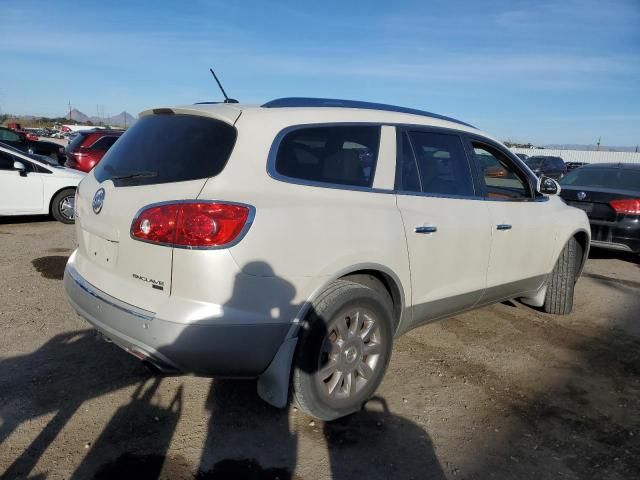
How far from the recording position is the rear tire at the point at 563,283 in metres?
4.87

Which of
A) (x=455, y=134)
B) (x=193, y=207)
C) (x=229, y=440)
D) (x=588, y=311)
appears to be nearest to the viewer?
(x=193, y=207)

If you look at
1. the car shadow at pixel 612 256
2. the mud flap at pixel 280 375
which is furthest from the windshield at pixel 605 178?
the mud flap at pixel 280 375

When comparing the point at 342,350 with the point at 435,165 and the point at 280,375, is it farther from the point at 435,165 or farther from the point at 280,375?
the point at 435,165

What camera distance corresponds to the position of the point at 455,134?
3795 millimetres

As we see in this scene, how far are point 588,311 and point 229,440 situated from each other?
4.14 meters

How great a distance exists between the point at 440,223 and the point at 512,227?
96 cm

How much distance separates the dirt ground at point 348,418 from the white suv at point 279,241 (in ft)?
1.01

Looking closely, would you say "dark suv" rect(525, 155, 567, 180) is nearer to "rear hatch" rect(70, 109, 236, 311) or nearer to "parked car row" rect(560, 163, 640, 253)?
"parked car row" rect(560, 163, 640, 253)

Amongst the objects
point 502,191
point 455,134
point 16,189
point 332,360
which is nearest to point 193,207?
point 332,360

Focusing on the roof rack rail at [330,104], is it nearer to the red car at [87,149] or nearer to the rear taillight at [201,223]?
the rear taillight at [201,223]

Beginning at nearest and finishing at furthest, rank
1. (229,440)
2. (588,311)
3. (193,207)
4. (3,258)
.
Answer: (193,207), (229,440), (588,311), (3,258)

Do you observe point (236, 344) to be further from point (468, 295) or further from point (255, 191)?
point (468, 295)

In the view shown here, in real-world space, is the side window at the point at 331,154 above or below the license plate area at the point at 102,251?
above

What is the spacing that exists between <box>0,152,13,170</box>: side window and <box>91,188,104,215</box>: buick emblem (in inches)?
255
